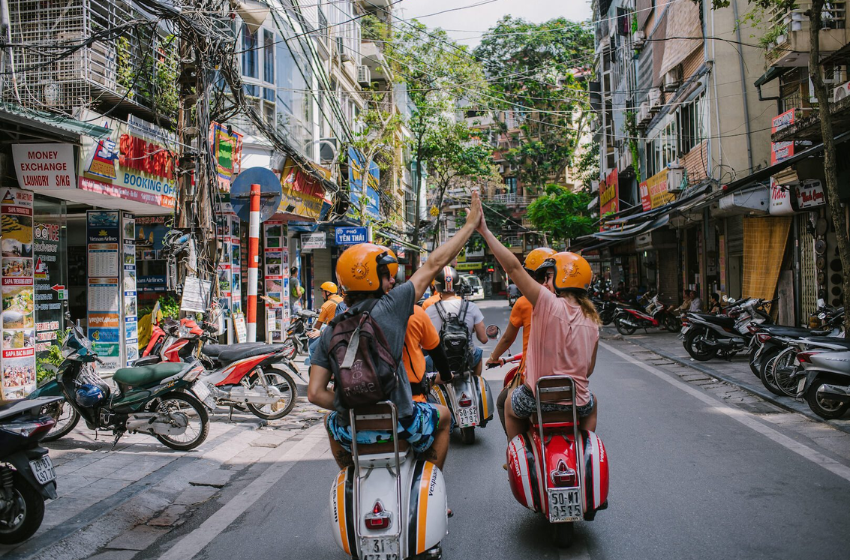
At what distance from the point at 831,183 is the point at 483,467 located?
570 centimetres

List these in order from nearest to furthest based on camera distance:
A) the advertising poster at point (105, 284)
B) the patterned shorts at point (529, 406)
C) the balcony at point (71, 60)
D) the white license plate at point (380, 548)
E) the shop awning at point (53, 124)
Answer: the white license plate at point (380, 548), the patterned shorts at point (529, 406), the shop awning at point (53, 124), the balcony at point (71, 60), the advertising poster at point (105, 284)

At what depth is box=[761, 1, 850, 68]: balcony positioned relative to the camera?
1139 centimetres

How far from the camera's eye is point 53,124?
7777 mm

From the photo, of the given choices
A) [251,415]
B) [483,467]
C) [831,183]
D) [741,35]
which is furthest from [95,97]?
[741,35]

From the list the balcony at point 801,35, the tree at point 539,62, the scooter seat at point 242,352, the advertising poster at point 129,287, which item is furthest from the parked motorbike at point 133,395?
the tree at point 539,62

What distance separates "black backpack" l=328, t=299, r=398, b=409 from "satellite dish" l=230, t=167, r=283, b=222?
6.58 m

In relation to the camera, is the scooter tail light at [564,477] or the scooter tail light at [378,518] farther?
the scooter tail light at [564,477]

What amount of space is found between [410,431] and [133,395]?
3.98m

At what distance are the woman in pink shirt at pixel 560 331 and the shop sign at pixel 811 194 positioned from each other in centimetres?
951

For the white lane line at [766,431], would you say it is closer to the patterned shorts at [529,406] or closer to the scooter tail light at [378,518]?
the patterned shorts at [529,406]

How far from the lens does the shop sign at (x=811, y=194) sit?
1153 cm

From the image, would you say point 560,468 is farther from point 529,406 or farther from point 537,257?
point 537,257

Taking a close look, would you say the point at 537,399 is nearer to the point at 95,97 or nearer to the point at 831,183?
the point at 831,183

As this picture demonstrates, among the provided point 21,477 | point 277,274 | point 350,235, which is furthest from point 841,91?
point 277,274
